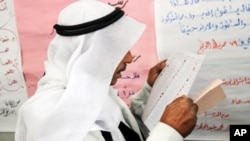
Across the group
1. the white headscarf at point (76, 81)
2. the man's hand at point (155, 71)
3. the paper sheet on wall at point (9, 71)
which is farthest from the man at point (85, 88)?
the paper sheet on wall at point (9, 71)

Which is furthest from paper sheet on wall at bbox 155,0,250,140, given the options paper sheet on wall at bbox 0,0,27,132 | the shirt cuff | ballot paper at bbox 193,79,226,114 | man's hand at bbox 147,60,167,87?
paper sheet on wall at bbox 0,0,27,132

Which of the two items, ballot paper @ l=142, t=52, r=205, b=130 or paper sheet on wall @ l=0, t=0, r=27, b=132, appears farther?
paper sheet on wall @ l=0, t=0, r=27, b=132

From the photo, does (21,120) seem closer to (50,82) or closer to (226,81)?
(50,82)

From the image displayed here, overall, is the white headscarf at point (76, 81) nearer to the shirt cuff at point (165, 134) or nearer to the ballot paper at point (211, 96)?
the shirt cuff at point (165, 134)

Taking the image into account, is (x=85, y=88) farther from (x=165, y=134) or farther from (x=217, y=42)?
(x=217, y=42)

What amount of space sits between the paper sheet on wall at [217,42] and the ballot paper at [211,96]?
287mm

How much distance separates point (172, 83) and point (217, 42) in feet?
0.96

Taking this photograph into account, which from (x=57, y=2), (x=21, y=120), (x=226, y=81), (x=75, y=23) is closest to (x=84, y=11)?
(x=75, y=23)

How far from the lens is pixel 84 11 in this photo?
909 millimetres

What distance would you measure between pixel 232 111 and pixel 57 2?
0.79 m

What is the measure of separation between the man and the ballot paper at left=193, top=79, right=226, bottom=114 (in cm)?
4

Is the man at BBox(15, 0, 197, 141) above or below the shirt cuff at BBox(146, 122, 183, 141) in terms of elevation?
above

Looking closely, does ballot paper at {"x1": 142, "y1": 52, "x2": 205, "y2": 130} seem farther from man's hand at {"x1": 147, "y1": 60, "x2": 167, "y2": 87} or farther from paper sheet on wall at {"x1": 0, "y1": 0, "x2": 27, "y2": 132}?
paper sheet on wall at {"x1": 0, "y1": 0, "x2": 27, "y2": 132}

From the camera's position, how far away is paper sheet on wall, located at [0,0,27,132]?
4.75ft
